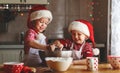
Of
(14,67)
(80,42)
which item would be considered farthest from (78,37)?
(14,67)

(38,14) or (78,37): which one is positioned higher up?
(38,14)

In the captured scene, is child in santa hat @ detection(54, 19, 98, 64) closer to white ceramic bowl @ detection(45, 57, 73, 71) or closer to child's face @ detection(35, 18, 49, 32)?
child's face @ detection(35, 18, 49, 32)

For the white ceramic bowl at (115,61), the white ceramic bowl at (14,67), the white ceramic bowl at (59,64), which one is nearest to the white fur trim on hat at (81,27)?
the white ceramic bowl at (115,61)

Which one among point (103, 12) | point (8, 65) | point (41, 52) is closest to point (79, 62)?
point (41, 52)

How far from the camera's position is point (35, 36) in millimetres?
2281

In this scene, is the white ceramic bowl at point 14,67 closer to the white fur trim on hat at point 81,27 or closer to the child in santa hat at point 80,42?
the child in santa hat at point 80,42

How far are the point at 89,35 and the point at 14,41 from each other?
1.76 m

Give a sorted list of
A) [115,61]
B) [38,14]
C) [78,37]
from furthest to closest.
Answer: [38,14] < [78,37] < [115,61]

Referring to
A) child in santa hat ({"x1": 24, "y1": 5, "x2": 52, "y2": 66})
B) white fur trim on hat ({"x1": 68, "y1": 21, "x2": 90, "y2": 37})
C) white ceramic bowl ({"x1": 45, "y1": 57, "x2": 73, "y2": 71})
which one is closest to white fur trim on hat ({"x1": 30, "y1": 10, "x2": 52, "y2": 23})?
child in santa hat ({"x1": 24, "y1": 5, "x2": 52, "y2": 66})

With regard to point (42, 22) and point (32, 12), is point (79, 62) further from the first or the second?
point (32, 12)

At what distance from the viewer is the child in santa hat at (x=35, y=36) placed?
215 centimetres

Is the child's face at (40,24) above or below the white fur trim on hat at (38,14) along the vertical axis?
below

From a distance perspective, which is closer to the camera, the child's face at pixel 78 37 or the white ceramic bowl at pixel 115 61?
the white ceramic bowl at pixel 115 61

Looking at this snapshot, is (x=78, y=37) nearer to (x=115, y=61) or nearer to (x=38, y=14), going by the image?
(x=38, y=14)
